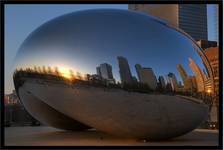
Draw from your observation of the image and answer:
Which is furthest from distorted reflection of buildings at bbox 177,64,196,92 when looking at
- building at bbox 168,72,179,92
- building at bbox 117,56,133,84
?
building at bbox 117,56,133,84

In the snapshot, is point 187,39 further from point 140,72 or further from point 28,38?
point 28,38

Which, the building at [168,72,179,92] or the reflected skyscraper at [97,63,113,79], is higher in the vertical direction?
the reflected skyscraper at [97,63,113,79]

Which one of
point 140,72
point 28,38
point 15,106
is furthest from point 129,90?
point 15,106

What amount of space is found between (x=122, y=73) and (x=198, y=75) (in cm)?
307

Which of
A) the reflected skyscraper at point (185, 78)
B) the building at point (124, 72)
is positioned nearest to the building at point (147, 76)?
the building at point (124, 72)

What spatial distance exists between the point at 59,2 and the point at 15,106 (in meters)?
30.9

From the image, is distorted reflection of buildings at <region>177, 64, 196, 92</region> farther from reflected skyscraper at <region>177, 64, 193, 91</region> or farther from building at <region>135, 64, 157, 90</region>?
building at <region>135, 64, 157, 90</region>

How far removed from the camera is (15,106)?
4153 centimetres

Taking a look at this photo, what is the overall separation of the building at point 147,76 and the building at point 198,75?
174 cm

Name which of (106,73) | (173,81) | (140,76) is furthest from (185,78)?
(106,73)

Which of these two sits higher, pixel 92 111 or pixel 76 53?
pixel 76 53

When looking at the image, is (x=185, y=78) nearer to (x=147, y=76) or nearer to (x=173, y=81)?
(x=173, y=81)

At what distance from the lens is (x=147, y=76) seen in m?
14.1

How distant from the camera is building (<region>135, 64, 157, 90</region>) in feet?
46.2
